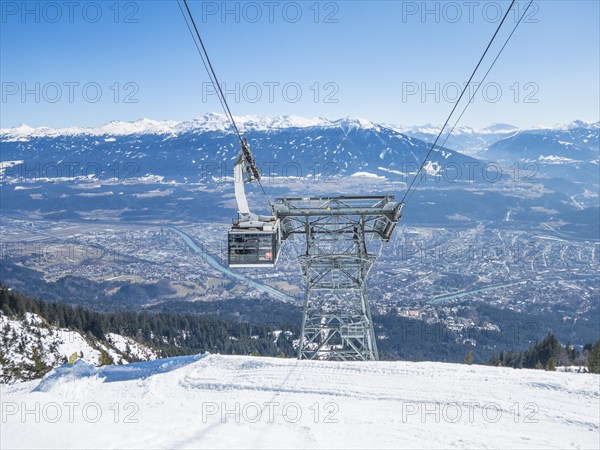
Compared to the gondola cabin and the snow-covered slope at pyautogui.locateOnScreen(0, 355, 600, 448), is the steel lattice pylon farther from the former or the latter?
the snow-covered slope at pyautogui.locateOnScreen(0, 355, 600, 448)

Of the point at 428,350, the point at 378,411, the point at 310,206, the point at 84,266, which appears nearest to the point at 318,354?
the point at 310,206

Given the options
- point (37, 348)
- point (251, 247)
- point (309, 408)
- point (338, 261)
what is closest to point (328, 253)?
point (338, 261)

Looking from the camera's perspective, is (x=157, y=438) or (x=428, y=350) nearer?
(x=157, y=438)

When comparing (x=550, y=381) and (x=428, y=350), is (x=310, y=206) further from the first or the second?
(x=428, y=350)

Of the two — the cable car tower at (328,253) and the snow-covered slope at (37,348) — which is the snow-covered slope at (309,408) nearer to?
the cable car tower at (328,253)

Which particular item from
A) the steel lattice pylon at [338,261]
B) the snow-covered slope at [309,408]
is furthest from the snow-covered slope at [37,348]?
the steel lattice pylon at [338,261]

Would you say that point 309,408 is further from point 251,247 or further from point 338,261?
point 338,261

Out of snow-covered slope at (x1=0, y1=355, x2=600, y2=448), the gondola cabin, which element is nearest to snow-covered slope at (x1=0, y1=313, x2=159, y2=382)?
snow-covered slope at (x1=0, y1=355, x2=600, y2=448)
